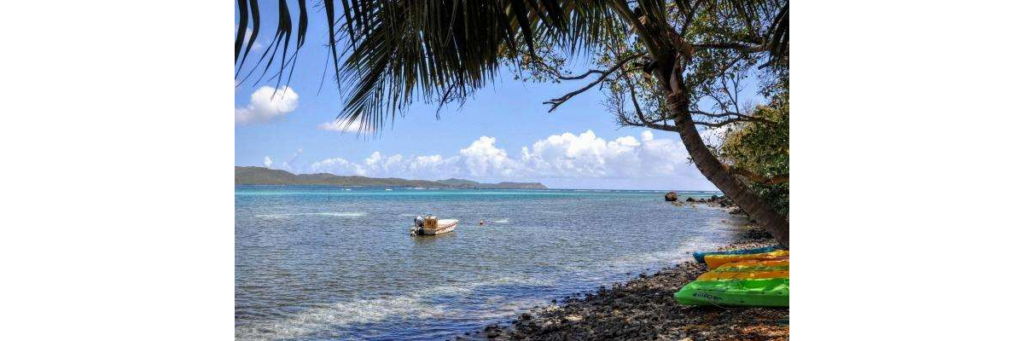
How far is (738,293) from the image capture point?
7750mm

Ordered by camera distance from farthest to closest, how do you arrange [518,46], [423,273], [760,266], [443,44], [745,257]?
[423,273] < [745,257] < [760,266] < [518,46] < [443,44]

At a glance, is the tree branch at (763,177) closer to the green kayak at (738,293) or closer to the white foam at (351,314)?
the green kayak at (738,293)

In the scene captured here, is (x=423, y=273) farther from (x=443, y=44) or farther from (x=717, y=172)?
(x=443, y=44)

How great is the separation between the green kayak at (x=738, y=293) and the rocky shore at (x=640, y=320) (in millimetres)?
108

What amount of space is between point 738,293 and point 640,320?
1.33 meters

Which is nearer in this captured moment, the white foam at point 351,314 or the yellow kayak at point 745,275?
the yellow kayak at point 745,275

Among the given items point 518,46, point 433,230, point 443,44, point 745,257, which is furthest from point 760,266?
point 433,230

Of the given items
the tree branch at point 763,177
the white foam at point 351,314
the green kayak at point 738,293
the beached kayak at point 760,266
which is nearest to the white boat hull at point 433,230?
the white foam at point 351,314

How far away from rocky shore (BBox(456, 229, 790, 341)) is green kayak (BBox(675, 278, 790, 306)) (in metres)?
0.11

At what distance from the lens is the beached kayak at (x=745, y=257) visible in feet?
32.9
